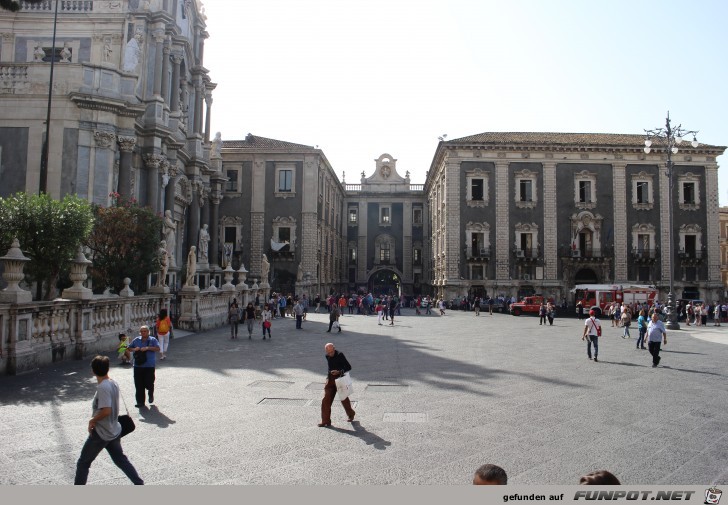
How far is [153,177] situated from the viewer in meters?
26.9

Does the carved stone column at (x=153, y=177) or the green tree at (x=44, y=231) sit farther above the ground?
the carved stone column at (x=153, y=177)

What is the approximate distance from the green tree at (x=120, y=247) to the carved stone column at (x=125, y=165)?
582 cm

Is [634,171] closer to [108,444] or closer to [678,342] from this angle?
[678,342]

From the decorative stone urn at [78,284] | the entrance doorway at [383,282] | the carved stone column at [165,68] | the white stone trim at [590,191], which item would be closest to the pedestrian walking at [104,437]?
the decorative stone urn at [78,284]

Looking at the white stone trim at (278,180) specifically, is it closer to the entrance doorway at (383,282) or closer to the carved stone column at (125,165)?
the carved stone column at (125,165)

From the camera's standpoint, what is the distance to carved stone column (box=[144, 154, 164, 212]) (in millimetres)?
26703

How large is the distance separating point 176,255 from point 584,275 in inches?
1189

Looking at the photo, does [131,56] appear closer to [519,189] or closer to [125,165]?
[125,165]

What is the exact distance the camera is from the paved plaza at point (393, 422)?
5629mm

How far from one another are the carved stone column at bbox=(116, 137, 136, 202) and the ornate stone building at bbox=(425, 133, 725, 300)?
2461 cm

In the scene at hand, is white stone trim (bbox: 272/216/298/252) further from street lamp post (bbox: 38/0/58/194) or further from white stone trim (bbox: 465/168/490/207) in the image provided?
street lamp post (bbox: 38/0/58/194)

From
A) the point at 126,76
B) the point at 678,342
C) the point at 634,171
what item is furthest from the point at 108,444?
the point at 634,171

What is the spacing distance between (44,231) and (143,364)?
7.28 meters

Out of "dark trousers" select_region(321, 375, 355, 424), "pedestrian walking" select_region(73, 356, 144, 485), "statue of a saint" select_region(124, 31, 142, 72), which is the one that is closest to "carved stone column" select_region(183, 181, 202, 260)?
"statue of a saint" select_region(124, 31, 142, 72)
